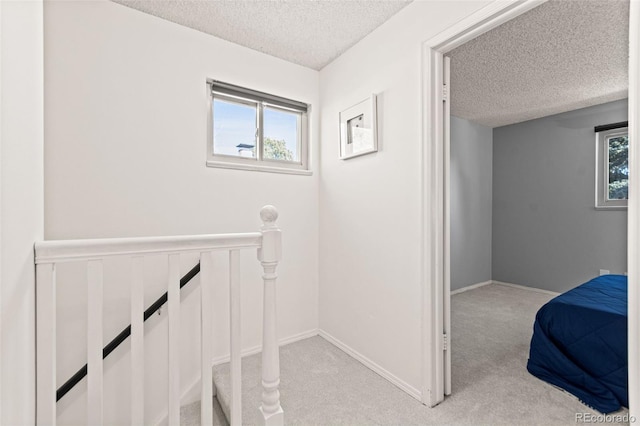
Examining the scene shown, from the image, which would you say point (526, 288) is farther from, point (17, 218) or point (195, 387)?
point (17, 218)

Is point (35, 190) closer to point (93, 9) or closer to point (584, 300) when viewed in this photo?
point (93, 9)

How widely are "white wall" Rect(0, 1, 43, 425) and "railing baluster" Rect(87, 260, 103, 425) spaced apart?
15 centimetres

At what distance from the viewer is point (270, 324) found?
1.25 m

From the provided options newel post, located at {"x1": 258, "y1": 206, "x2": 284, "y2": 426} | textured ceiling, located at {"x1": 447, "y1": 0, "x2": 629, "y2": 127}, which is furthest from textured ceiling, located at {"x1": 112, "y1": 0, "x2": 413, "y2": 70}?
newel post, located at {"x1": 258, "y1": 206, "x2": 284, "y2": 426}

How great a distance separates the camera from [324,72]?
8.63 feet

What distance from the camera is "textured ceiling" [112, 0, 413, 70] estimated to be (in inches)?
72.6

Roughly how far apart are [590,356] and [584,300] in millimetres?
363

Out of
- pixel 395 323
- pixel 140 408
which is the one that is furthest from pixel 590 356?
pixel 140 408

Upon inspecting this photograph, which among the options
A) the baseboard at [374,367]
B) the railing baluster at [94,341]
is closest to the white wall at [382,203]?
the baseboard at [374,367]

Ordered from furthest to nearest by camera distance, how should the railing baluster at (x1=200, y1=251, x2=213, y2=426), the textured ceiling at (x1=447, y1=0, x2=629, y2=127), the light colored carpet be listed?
the textured ceiling at (x1=447, y1=0, x2=629, y2=127)
the light colored carpet
the railing baluster at (x1=200, y1=251, x2=213, y2=426)

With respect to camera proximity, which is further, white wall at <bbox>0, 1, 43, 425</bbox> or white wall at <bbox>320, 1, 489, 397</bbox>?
white wall at <bbox>320, 1, 489, 397</bbox>

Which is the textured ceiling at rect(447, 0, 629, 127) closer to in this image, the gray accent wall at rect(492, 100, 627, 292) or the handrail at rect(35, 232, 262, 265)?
the gray accent wall at rect(492, 100, 627, 292)

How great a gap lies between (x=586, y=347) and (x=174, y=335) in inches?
89.3

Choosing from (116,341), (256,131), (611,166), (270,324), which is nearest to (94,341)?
(270,324)
